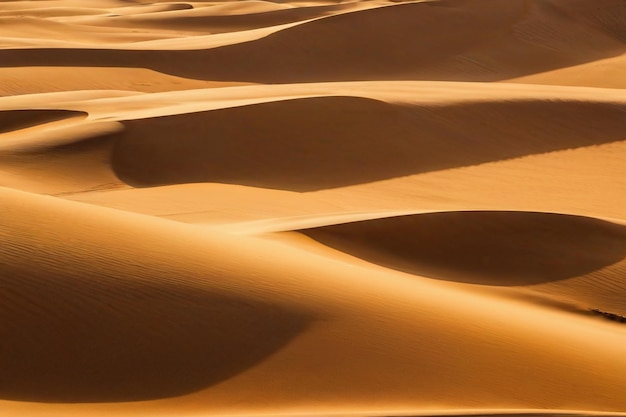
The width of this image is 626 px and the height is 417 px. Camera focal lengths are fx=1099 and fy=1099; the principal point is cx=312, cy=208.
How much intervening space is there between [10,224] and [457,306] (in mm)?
2040

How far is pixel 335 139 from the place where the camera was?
11148 mm

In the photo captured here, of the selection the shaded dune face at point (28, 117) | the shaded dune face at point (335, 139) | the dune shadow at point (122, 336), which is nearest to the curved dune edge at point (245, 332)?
the dune shadow at point (122, 336)

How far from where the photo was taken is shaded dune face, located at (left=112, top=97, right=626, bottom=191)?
33.2ft

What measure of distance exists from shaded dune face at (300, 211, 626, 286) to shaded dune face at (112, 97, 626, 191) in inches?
103

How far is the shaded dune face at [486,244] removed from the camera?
679cm

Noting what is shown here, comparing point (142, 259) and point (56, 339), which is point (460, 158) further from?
point (56, 339)

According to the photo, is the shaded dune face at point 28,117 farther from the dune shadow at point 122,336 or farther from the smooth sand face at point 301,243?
the dune shadow at point 122,336

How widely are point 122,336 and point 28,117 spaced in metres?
7.96

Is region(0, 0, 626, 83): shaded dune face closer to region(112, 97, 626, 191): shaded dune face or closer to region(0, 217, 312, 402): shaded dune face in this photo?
region(112, 97, 626, 191): shaded dune face

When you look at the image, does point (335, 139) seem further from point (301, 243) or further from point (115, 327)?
point (115, 327)

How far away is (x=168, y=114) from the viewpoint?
11.0 meters

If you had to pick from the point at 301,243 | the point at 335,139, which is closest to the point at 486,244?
the point at 301,243

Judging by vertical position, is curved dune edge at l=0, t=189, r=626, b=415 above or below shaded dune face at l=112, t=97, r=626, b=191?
below

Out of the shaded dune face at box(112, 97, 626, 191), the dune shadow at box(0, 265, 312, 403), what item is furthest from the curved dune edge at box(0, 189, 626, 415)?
the shaded dune face at box(112, 97, 626, 191)
